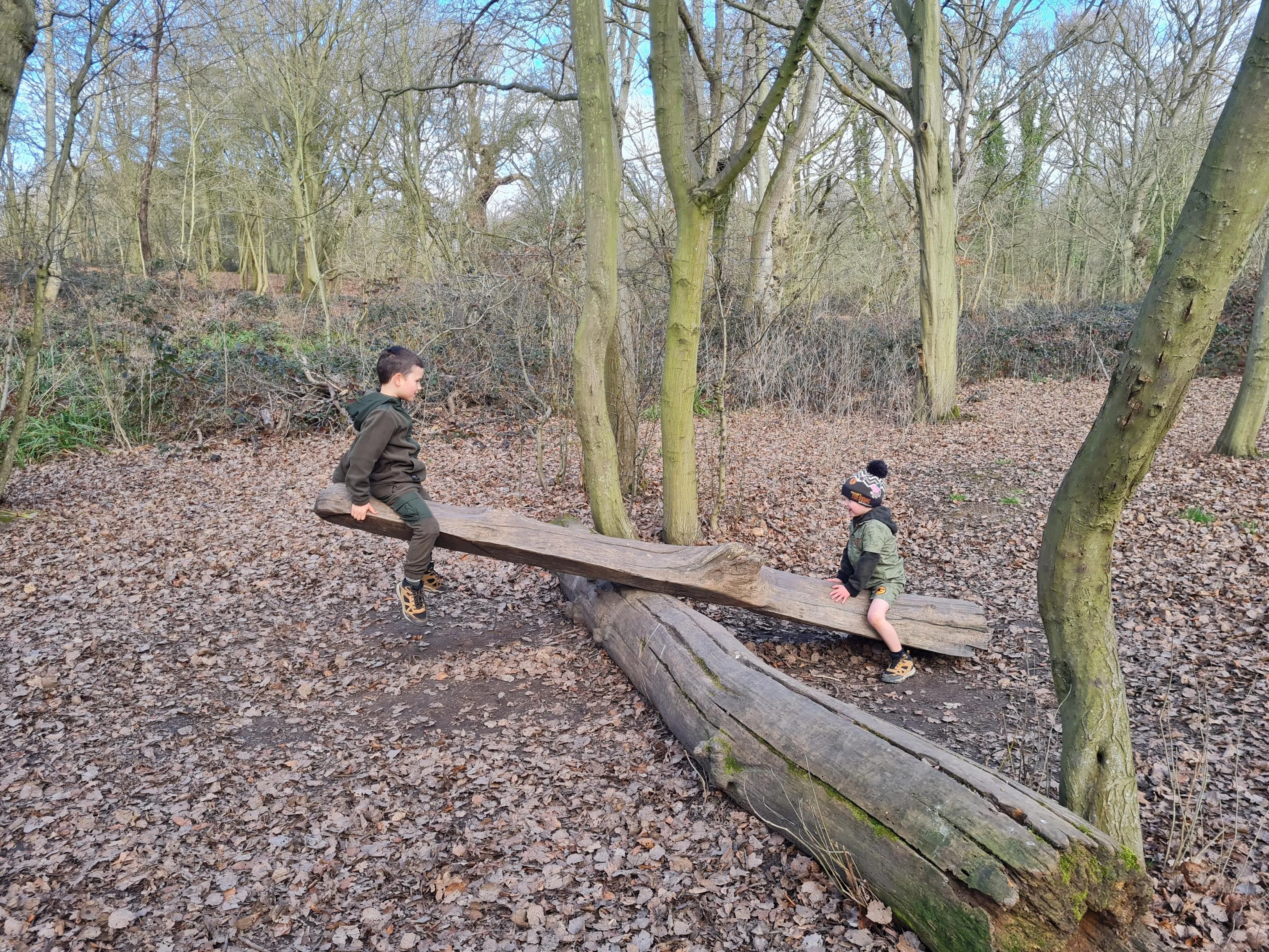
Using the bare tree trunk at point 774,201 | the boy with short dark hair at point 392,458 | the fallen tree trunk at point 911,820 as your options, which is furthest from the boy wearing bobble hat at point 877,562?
the bare tree trunk at point 774,201

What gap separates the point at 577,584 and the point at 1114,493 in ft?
12.7

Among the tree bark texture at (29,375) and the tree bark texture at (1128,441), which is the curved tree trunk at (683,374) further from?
the tree bark texture at (29,375)

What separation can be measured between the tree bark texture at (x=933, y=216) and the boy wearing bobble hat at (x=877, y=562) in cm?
791

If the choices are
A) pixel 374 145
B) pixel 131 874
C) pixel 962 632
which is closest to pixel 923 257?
pixel 962 632

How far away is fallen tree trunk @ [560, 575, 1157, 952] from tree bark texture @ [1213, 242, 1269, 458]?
7393 mm

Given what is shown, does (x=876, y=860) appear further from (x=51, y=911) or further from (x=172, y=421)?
(x=172, y=421)

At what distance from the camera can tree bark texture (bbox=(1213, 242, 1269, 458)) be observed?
25.8ft

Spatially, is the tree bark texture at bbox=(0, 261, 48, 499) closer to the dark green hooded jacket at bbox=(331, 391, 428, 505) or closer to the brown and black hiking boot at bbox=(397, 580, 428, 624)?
the dark green hooded jacket at bbox=(331, 391, 428, 505)

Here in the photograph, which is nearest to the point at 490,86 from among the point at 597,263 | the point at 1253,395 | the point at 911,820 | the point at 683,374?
the point at 597,263

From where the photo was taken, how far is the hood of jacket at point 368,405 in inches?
178

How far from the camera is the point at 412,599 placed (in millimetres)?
5008

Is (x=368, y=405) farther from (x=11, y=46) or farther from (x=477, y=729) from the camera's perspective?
(x=11, y=46)

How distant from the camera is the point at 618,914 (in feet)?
9.32

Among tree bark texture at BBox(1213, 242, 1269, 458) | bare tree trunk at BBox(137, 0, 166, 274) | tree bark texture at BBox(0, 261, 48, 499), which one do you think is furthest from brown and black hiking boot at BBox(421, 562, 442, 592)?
bare tree trunk at BBox(137, 0, 166, 274)
